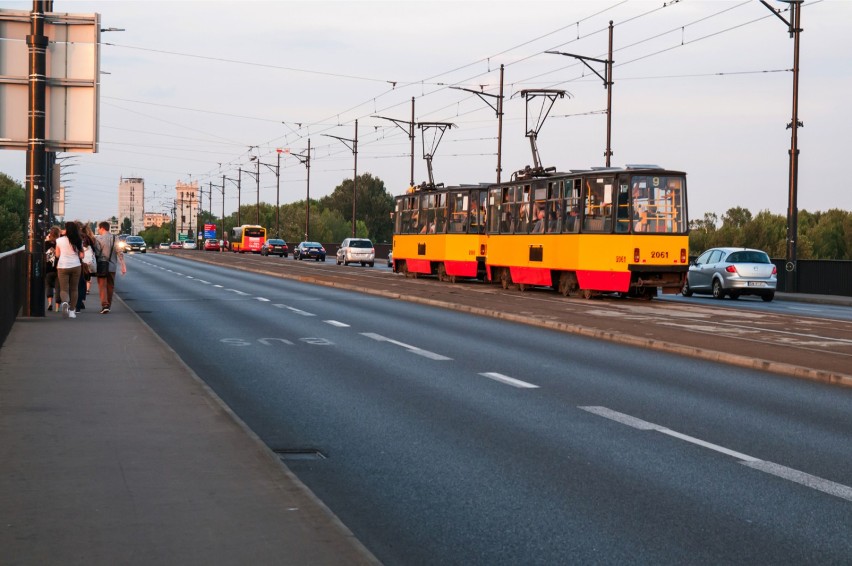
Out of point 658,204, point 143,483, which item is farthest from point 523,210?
point 143,483

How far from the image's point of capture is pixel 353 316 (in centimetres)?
2258

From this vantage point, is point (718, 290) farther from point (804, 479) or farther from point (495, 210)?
point (804, 479)

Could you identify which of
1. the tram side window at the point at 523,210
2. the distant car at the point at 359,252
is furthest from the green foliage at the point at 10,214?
the tram side window at the point at 523,210

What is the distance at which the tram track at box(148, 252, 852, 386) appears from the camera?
47.1ft

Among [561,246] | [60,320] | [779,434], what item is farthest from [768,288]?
[779,434]

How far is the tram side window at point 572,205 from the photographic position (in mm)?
29438

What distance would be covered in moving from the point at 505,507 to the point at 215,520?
170cm

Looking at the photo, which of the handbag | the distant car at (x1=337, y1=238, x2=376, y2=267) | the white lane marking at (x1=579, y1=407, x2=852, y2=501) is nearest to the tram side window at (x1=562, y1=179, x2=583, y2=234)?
the handbag

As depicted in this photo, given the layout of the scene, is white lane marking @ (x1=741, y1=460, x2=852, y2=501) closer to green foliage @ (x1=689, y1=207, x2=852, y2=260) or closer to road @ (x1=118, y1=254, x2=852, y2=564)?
road @ (x1=118, y1=254, x2=852, y2=564)

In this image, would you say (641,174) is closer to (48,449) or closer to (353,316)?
(353,316)

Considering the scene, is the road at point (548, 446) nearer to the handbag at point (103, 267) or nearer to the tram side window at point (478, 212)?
the handbag at point (103, 267)

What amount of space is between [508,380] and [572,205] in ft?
59.0

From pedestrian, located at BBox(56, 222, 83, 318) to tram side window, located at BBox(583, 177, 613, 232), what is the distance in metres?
13.5

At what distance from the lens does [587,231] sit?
2883cm
